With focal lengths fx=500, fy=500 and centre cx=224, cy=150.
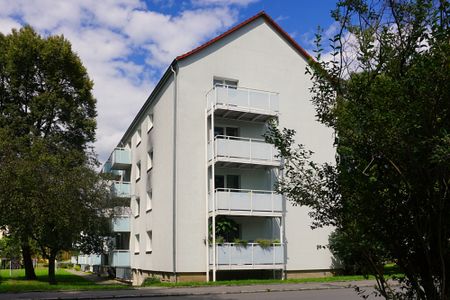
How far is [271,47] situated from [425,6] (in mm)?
23055

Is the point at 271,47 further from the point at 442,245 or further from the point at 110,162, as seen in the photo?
the point at 442,245

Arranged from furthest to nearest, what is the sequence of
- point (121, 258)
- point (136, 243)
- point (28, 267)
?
point (136, 243)
point (121, 258)
point (28, 267)

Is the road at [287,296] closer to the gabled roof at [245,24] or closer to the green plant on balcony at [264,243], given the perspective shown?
the green plant on balcony at [264,243]

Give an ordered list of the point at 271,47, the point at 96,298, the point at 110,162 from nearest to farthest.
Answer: the point at 96,298 → the point at 271,47 → the point at 110,162

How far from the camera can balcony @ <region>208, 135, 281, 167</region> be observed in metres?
23.3

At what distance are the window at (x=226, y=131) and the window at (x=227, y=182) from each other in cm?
220

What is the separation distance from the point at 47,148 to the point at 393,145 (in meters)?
26.1

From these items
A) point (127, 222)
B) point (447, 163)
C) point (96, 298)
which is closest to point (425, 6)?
point (447, 163)

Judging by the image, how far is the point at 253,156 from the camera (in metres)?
24.0

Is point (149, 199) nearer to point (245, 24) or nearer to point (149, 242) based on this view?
point (149, 242)

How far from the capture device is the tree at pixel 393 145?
4004 millimetres

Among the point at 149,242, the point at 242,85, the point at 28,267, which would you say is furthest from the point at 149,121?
the point at 28,267

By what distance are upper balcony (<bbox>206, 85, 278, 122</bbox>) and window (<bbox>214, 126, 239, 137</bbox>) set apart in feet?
2.15

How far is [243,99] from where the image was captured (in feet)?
79.7
